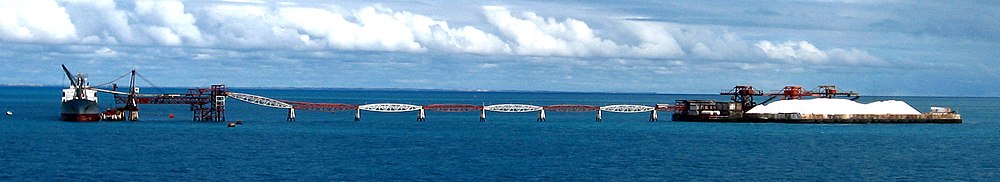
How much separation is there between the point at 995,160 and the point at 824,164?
52.5 ft

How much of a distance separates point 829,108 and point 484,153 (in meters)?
A: 80.4

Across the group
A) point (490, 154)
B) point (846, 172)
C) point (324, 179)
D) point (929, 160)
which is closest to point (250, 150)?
point (490, 154)

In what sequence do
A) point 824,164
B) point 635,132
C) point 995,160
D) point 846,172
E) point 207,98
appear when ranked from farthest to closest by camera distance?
point 207,98 < point 635,132 < point 995,160 < point 824,164 < point 846,172

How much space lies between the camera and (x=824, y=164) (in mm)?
86250

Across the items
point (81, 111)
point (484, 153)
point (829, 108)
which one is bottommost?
point (484, 153)

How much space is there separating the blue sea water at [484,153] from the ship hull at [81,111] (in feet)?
13.2

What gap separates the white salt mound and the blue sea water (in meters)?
19.7

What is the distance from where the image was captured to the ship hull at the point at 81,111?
461 ft

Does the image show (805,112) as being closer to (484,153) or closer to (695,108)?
(695,108)

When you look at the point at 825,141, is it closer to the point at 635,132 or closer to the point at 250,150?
the point at 635,132

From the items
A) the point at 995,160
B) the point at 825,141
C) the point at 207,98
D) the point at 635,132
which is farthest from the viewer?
the point at 207,98

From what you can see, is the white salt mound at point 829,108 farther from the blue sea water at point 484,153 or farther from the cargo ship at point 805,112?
the blue sea water at point 484,153

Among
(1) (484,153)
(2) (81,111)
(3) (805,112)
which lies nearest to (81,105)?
(2) (81,111)

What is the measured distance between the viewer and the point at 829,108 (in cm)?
16212
